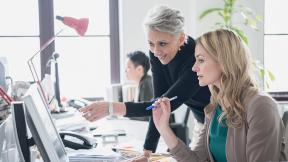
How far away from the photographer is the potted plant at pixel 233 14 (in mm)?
3494


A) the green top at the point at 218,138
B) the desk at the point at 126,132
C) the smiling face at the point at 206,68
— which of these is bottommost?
the desk at the point at 126,132

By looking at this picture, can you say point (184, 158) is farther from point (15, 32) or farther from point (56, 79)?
point (15, 32)

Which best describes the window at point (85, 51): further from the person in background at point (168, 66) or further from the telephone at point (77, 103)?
the person in background at point (168, 66)

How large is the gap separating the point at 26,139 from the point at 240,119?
2.50 ft

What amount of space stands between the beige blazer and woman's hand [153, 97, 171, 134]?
0.28 m

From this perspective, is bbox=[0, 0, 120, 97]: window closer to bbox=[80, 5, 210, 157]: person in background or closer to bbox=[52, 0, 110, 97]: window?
bbox=[52, 0, 110, 97]: window

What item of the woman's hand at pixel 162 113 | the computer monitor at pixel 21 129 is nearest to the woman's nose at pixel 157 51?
the woman's hand at pixel 162 113

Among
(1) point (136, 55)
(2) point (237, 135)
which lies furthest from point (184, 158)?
(1) point (136, 55)

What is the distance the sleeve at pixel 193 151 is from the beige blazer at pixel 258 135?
0.18 metres

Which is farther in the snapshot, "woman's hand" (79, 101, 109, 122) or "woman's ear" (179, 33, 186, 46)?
"woman's ear" (179, 33, 186, 46)

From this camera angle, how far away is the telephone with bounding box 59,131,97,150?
1803 mm

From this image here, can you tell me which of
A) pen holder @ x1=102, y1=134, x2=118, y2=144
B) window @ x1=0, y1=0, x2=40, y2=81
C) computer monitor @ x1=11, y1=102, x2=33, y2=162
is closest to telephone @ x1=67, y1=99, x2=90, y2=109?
window @ x1=0, y1=0, x2=40, y2=81

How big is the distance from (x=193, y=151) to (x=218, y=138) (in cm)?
15

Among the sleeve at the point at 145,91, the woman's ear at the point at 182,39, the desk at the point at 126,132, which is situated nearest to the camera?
the woman's ear at the point at 182,39
